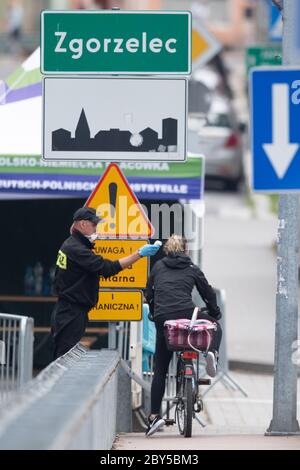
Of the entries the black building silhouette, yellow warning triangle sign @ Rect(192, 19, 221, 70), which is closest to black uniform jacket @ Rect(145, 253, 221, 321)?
the black building silhouette

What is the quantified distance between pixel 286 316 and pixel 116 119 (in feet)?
6.46

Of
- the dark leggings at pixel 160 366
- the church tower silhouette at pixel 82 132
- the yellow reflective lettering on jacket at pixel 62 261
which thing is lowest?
the dark leggings at pixel 160 366

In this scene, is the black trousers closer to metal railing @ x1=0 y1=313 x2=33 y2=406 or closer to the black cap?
metal railing @ x1=0 y1=313 x2=33 y2=406

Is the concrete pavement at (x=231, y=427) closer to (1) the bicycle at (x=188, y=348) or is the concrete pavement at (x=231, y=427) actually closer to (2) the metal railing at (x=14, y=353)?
(1) the bicycle at (x=188, y=348)

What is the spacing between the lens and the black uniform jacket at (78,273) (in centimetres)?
1189

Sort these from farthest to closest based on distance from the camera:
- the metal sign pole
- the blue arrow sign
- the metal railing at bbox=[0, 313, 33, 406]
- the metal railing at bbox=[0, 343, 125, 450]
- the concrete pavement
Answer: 1. the metal railing at bbox=[0, 313, 33, 406]
2. the metal sign pole
3. the concrete pavement
4. the blue arrow sign
5. the metal railing at bbox=[0, 343, 125, 450]

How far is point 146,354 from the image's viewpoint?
14023mm

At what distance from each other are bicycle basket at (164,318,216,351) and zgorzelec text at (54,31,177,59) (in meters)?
2.12

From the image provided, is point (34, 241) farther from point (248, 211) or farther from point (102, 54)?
point (248, 211)

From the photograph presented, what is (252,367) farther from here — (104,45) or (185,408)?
(104,45)

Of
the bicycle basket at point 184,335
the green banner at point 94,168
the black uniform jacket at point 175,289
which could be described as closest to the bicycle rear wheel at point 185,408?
the bicycle basket at point 184,335

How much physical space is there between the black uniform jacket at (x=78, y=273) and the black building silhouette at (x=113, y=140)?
77 cm

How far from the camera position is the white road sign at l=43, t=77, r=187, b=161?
11.6 metres

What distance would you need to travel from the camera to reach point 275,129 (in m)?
10.1
